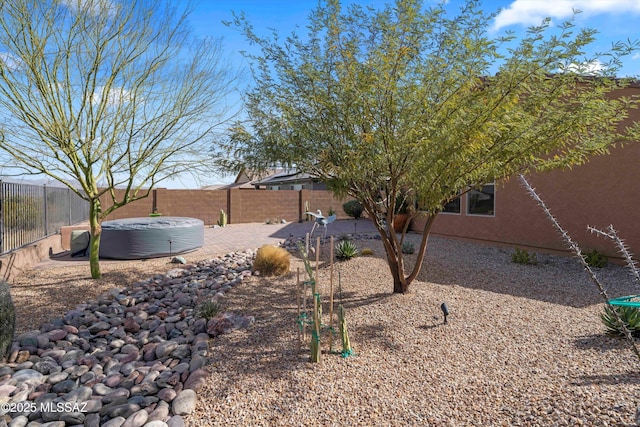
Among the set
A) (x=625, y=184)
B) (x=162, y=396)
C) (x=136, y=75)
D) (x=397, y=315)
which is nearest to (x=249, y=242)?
(x=136, y=75)

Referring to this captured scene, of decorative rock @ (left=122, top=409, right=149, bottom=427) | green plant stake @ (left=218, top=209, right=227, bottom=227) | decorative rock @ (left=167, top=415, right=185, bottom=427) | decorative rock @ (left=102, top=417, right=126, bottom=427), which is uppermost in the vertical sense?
green plant stake @ (left=218, top=209, right=227, bottom=227)

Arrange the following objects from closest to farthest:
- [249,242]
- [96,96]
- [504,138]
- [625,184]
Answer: [504,138] → [96,96] → [625,184] → [249,242]

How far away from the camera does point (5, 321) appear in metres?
3.85

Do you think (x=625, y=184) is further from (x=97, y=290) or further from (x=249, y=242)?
(x=97, y=290)

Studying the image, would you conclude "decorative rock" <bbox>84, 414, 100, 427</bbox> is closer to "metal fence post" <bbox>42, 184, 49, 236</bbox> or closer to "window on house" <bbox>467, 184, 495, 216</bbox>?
"metal fence post" <bbox>42, 184, 49, 236</bbox>

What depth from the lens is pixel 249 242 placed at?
453 inches

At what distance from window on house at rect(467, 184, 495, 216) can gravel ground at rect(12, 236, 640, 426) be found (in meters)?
4.54

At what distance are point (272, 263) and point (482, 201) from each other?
6953 mm

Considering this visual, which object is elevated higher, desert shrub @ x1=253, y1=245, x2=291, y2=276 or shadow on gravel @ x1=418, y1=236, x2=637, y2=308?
desert shrub @ x1=253, y1=245, x2=291, y2=276

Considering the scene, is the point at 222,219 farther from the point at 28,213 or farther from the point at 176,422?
the point at 176,422

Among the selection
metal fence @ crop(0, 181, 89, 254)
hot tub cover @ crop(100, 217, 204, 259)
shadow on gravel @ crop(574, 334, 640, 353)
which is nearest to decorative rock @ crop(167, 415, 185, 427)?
shadow on gravel @ crop(574, 334, 640, 353)

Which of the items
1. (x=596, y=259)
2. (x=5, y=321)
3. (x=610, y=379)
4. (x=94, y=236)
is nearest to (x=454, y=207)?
(x=596, y=259)

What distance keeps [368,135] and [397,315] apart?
7.48 ft

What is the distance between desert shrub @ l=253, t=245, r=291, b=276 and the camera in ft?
22.6
